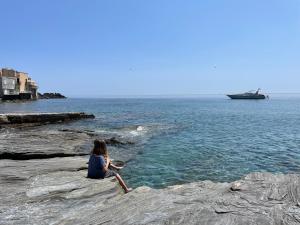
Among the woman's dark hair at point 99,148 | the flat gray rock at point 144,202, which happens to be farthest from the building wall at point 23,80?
the woman's dark hair at point 99,148

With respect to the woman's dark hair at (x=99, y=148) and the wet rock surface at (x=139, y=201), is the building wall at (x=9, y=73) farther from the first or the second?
the woman's dark hair at (x=99, y=148)

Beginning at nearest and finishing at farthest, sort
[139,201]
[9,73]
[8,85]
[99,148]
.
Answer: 1. [139,201]
2. [99,148]
3. [8,85]
4. [9,73]

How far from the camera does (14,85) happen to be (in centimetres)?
14650

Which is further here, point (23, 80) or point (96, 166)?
point (23, 80)

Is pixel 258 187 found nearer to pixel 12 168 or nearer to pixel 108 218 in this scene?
pixel 108 218

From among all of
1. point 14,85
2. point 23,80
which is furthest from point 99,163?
point 23,80

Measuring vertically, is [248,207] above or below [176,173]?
above

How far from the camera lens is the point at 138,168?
2136cm

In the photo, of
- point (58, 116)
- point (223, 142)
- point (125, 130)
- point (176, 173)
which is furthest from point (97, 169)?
point (58, 116)

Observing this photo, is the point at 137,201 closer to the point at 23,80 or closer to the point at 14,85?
the point at 14,85

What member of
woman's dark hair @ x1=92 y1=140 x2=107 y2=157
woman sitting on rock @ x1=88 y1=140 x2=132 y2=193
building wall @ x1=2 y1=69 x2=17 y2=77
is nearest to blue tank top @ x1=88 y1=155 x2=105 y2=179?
woman sitting on rock @ x1=88 y1=140 x2=132 y2=193

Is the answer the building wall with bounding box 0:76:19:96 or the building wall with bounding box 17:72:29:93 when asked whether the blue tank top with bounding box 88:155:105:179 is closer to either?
the building wall with bounding box 0:76:19:96

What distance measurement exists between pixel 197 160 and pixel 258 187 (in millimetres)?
11800

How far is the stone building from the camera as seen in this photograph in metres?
136
